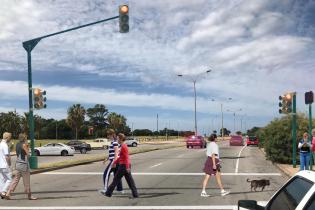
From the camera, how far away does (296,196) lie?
4.25m

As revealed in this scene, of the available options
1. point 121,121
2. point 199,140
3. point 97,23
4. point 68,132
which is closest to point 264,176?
point 97,23

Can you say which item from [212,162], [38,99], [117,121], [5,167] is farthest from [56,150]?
[117,121]

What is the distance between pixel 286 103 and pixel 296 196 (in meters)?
19.0

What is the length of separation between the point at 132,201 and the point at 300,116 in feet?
56.3

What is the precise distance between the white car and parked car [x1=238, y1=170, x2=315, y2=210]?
143 ft

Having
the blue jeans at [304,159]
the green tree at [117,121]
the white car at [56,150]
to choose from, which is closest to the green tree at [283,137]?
the blue jeans at [304,159]

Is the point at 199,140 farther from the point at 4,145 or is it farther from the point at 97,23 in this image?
the point at 4,145

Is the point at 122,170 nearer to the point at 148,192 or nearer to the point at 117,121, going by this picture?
the point at 148,192

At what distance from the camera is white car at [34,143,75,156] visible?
47812 mm

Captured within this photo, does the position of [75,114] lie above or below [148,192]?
above

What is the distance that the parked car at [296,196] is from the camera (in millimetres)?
3863

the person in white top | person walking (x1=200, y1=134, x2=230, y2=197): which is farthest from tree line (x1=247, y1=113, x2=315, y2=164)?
the person in white top

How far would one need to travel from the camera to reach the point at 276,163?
27.9 meters

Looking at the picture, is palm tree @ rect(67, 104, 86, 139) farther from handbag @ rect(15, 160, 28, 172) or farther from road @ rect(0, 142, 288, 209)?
handbag @ rect(15, 160, 28, 172)
